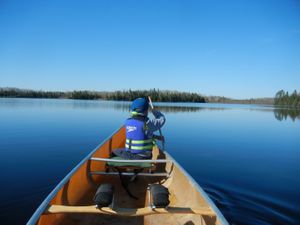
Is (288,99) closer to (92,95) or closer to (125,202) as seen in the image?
(92,95)

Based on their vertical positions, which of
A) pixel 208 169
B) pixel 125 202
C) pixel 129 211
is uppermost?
pixel 129 211

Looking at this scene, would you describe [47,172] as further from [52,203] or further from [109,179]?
[52,203]

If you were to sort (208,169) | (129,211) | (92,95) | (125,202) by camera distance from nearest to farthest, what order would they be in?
(129,211) → (125,202) → (208,169) → (92,95)

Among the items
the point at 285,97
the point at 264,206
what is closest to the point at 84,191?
the point at 264,206

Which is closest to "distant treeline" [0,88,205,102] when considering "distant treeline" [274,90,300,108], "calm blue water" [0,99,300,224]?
"distant treeline" [274,90,300,108]

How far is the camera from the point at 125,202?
515 cm

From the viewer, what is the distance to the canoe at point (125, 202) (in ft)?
10.8

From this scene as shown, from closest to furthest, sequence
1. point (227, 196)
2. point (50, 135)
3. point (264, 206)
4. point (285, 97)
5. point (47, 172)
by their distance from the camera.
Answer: point (264, 206)
point (227, 196)
point (47, 172)
point (50, 135)
point (285, 97)

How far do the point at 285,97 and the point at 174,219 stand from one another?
416 feet

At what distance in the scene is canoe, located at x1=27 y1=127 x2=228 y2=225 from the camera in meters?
3.28

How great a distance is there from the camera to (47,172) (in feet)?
26.3

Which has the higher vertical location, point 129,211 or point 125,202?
point 129,211

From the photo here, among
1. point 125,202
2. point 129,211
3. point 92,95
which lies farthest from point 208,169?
point 92,95

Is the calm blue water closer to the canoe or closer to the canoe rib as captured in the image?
the canoe
